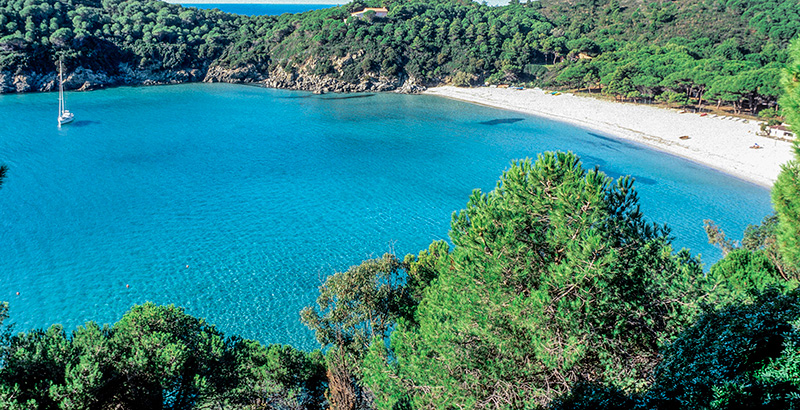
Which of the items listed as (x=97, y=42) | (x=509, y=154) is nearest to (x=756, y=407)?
(x=509, y=154)

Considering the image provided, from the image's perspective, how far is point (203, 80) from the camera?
90.0 meters

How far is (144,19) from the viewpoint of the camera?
93.1 m

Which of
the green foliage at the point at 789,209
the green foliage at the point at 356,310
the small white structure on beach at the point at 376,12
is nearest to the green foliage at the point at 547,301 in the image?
the green foliage at the point at 789,209

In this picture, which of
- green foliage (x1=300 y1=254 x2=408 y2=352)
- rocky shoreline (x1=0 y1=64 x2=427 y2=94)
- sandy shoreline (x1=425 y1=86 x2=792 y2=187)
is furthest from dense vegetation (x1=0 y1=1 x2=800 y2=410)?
rocky shoreline (x1=0 y1=64 x2=427 y2=94)

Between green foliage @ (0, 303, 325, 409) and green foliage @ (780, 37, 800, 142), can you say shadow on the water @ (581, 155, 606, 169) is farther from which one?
green foliage @ (0, 303, 325, 409)

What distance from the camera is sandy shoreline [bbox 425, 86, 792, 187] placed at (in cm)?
3922

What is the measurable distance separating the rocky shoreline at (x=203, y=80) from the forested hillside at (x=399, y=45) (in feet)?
0.72

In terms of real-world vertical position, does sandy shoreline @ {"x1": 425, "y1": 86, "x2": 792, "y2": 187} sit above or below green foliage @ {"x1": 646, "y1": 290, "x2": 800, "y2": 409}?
above

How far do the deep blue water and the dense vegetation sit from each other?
8313mm

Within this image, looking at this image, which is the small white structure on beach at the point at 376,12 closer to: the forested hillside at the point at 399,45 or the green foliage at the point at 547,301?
the forested hillside at the point at 399,45

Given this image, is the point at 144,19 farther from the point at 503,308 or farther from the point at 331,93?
the point at 503,308

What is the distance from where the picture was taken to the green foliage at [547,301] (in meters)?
9.34

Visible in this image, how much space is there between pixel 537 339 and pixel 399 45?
273 ft

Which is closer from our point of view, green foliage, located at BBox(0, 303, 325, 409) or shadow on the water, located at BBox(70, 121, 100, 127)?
green foliage, located at BBox(0, 303, 325, 409)
